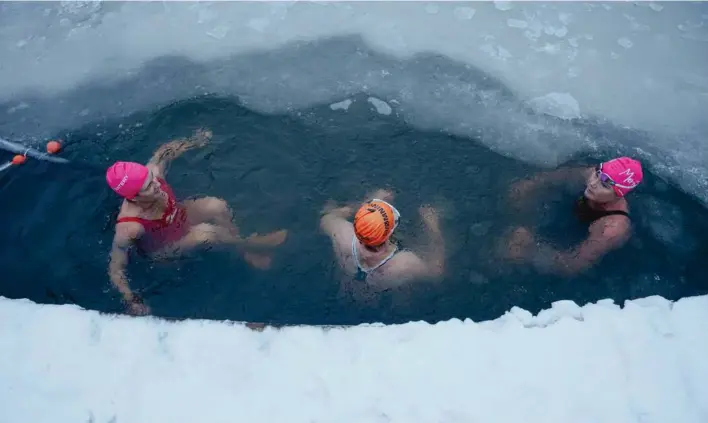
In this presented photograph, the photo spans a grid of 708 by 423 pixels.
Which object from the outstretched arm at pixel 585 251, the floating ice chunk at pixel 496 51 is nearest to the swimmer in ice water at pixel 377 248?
the outstretched arm at pixel 585 251

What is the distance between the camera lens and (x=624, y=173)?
3914 millimetres

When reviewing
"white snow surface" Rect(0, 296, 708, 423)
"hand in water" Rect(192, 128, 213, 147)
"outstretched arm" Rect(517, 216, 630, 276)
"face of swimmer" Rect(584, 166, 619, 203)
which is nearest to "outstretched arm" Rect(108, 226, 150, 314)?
"white snow surface" Rect(0, 296, 708, 423)

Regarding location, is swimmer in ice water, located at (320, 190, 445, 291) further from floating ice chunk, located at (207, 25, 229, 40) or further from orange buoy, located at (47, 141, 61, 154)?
orange buoy, located at (47, 141, 61, 154)

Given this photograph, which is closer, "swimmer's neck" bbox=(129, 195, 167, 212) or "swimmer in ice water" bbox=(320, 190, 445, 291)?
"swimmer in ice water" bbox=(320, 190, 445, 291)

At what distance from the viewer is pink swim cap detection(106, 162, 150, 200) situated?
373cm

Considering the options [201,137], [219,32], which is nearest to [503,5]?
[219,32]

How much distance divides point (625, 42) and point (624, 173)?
232 cm

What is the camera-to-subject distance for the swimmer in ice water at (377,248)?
11.7 ft

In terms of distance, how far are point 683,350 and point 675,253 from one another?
1.67m

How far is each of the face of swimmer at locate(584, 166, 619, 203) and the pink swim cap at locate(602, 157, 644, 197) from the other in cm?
4

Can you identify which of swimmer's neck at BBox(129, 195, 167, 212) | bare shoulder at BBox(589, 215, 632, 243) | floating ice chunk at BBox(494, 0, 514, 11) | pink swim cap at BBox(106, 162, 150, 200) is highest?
floating ice chunk at BBox(494, 0, 514, 11)

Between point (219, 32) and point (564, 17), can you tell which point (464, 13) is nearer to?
point (564, 17)

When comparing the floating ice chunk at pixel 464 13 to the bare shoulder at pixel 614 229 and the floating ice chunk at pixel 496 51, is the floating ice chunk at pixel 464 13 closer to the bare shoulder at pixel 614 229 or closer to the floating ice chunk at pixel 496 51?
the floating ice chunk at pixel 496 51

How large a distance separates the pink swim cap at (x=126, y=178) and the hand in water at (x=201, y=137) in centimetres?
120
